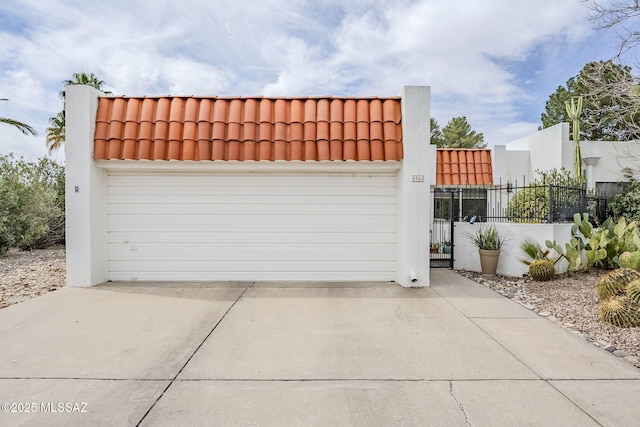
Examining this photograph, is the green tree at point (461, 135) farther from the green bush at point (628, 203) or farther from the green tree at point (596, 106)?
the green bush at point (628, 203)

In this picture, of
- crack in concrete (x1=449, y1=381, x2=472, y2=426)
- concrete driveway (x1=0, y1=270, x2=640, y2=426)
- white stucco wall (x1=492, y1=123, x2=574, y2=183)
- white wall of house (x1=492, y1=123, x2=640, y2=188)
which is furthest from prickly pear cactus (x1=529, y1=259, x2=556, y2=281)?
white stucco wall (x1=492, y1=123, x2=574, y2=183)

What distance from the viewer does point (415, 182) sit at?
22.7ft

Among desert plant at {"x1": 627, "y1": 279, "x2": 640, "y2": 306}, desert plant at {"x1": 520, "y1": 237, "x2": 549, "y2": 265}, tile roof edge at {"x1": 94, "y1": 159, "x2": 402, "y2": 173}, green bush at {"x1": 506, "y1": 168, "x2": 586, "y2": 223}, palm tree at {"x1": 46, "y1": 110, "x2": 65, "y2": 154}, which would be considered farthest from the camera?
palm tree at {"x1": 46, "y1": 110, "x2": 65, "y2": 154}

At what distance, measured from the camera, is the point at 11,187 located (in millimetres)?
10453

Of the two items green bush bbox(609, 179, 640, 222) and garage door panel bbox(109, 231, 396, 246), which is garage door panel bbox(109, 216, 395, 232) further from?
green bush bbox(609, 179, 640, 222)

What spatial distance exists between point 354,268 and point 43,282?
6.85 m

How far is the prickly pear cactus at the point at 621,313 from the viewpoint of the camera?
4750 mm

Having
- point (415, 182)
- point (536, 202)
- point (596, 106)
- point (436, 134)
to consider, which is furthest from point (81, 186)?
point (436, 134)

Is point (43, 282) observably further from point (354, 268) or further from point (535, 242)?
point (535, 242)

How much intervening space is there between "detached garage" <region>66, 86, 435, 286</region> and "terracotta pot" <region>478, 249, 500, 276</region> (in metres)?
2.27

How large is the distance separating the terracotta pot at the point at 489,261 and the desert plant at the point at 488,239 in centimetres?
13

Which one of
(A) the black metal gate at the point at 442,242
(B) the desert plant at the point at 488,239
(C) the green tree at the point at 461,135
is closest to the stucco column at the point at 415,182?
(A) the black metal gate at the point at 442,242

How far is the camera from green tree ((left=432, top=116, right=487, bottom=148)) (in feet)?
115

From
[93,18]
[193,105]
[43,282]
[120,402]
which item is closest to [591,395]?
[120,402]
